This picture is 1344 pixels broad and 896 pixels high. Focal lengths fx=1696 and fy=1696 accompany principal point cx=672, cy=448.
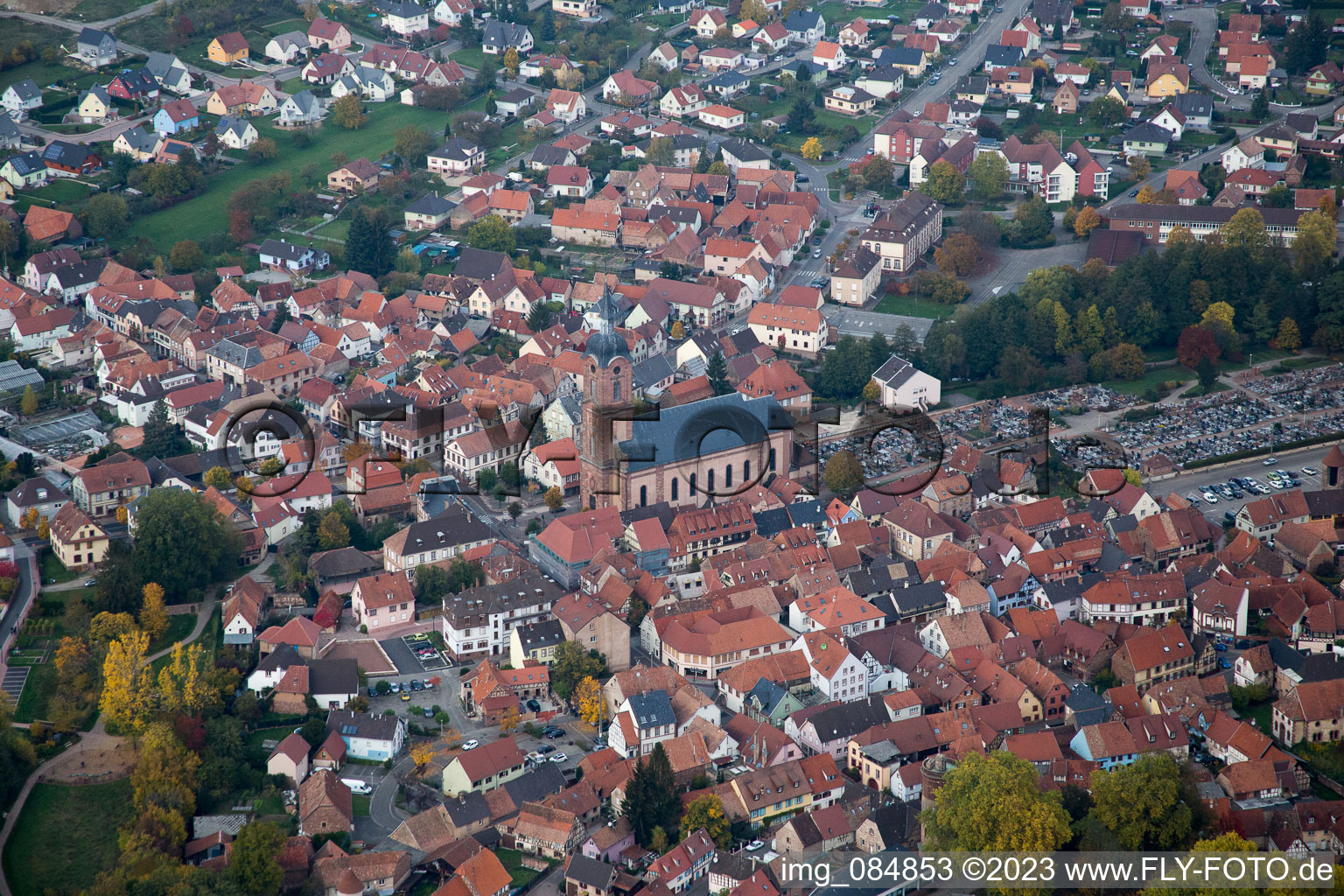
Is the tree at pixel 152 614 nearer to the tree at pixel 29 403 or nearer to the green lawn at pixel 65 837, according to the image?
the green lawn at pixel 65 837

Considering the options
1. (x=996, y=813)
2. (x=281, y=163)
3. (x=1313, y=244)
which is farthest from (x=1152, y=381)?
(x=281, y=163)

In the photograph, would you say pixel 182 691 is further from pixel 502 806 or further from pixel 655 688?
pixel 655 688

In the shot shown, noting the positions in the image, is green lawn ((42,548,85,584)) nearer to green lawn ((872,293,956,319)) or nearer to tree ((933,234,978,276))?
green lawn ((872,293,956,319))

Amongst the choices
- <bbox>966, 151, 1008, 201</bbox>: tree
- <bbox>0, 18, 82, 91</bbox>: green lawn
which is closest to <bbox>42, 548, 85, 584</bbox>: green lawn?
<bbox>0, 18, 82, 91</bbox>: green lawn

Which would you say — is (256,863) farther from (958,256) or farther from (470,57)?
(470,57)

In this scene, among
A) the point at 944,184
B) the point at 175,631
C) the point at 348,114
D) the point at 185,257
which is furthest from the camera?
the point at 348,114

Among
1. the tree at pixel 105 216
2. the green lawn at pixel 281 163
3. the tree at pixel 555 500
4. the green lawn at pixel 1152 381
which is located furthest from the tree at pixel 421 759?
the tree at pixel 105 216
